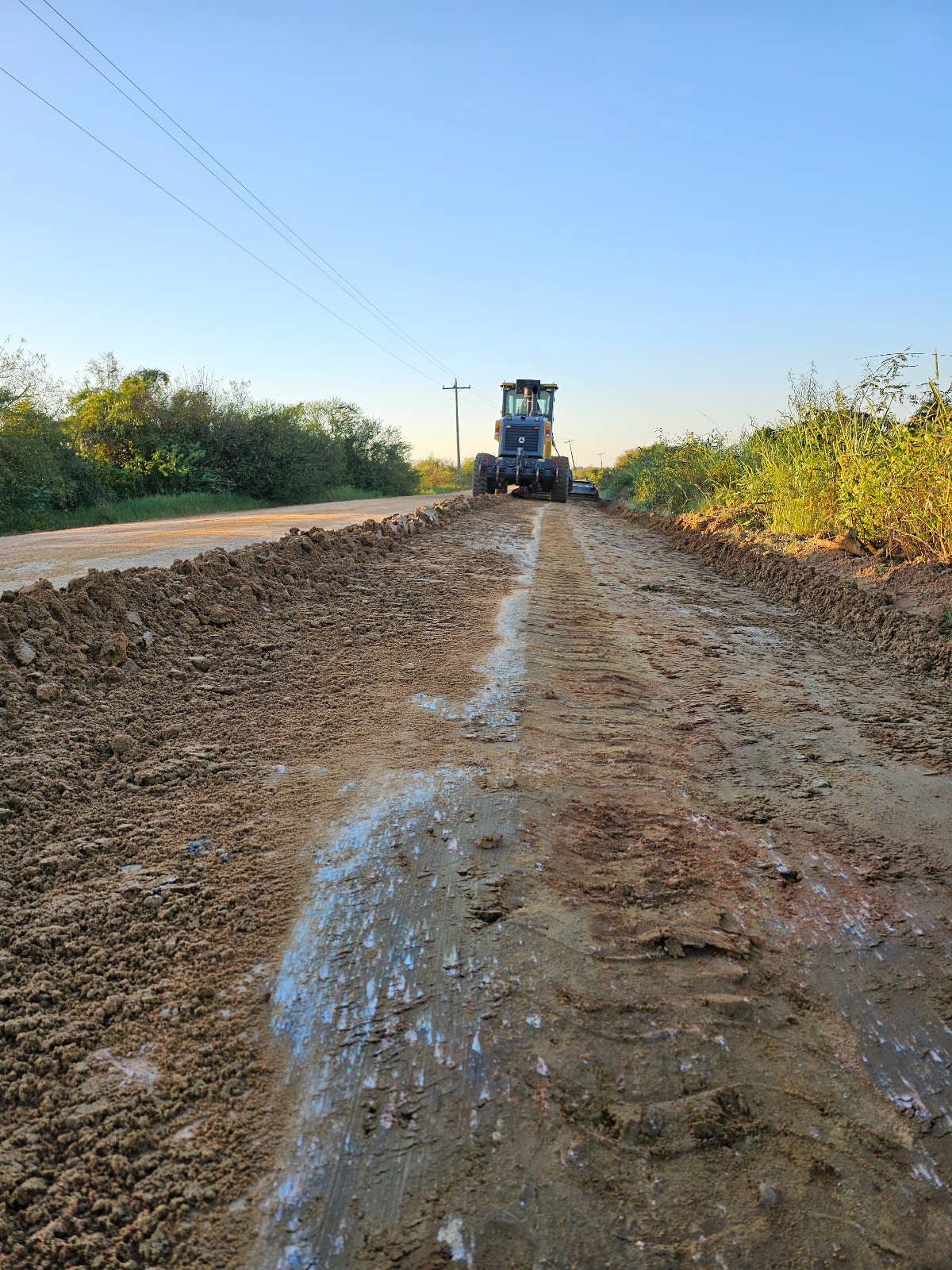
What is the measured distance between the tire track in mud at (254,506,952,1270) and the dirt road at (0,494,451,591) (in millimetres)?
5471

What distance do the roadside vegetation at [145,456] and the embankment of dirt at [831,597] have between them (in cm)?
1518

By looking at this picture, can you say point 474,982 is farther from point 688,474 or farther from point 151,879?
point 688,474

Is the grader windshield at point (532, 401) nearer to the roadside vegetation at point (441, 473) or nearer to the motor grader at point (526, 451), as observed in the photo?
the motor grader at point (526, 451)

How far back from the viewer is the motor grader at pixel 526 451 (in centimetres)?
2545

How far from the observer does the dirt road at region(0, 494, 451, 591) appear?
25.3 feet

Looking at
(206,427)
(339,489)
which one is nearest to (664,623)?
(206,427)

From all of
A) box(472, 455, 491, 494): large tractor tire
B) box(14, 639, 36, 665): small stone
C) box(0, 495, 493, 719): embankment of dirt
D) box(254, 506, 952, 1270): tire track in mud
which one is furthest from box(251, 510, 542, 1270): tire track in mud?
box(472, 455, 491, 494): large tractor tire

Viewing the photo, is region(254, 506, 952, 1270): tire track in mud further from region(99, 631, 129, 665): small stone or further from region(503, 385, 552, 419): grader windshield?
region(503, 385, 552, 419): grader windshield

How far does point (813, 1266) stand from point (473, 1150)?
70 cm

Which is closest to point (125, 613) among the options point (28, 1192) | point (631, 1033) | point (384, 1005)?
point (384, 1005)

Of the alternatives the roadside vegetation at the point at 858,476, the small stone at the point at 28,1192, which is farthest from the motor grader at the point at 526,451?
the small stone at the point at 28,1192

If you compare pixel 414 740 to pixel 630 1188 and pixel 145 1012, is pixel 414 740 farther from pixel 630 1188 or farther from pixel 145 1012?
pixel 630 1188

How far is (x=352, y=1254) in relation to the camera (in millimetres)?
1516

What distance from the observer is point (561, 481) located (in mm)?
25797
